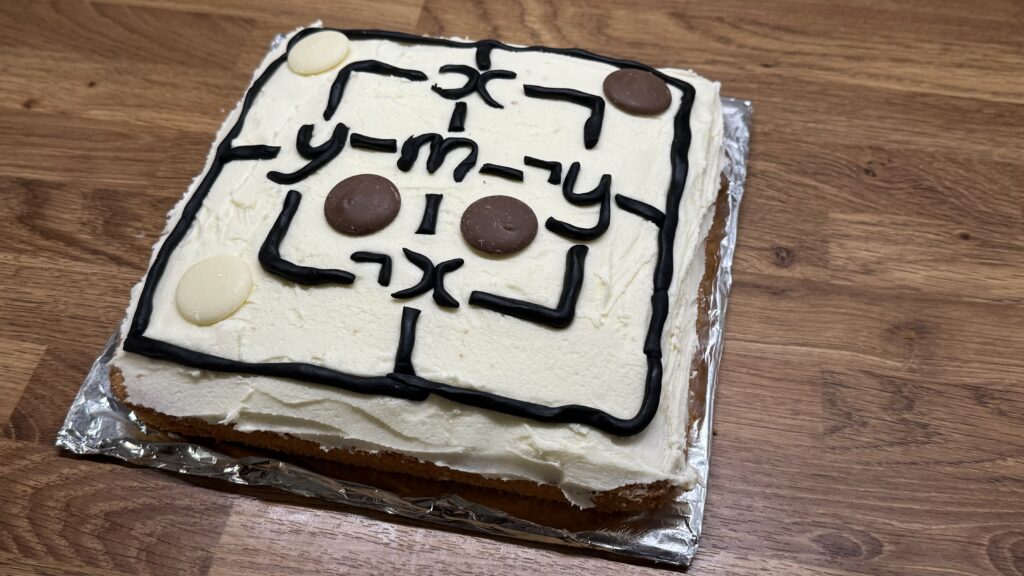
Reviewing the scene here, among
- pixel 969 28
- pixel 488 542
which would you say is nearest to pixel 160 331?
pixel 488 542

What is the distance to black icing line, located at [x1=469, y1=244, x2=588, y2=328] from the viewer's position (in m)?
1.28

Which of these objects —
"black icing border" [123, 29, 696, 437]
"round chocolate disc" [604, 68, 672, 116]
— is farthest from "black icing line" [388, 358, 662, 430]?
"round chocolate disc" [604, 68, 672, 116]

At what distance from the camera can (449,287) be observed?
133 cm

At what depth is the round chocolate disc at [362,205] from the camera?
4.54 feet

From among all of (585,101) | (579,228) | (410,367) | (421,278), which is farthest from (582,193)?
(410,367)

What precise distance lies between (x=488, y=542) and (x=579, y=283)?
487 mm

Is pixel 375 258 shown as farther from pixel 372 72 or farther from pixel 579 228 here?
pixel 372 72

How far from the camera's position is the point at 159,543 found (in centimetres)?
138

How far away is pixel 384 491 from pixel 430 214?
1.64 ft

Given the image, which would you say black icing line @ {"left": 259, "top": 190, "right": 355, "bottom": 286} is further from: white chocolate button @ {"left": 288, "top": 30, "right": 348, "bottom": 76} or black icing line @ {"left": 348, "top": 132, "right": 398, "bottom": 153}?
white chocolate button @ {"left": 288, "top": 30, "right": 348, "bottom": 76}

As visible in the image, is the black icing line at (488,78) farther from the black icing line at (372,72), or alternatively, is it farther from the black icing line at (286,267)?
the black icing line at (286,267)

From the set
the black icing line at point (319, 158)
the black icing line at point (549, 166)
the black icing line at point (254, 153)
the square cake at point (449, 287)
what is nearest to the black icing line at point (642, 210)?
the square cake at point (449, 287)

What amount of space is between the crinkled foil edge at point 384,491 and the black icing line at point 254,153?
0.45 meters

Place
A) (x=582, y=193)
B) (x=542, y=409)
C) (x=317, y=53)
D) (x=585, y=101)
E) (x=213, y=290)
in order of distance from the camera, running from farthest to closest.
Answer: (x=317, y=53)
(x=585, y=101)
(x=582, y=193)
(x=213, y=290)
(x=542, y=409)
